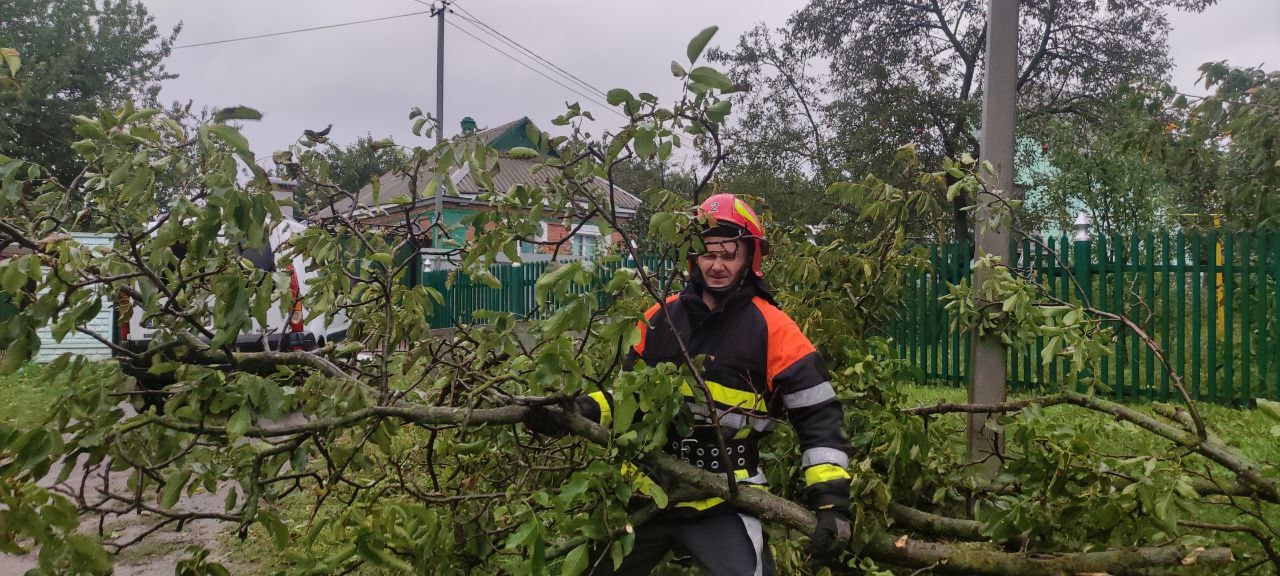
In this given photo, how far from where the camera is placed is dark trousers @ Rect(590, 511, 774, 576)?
2139 millimetres

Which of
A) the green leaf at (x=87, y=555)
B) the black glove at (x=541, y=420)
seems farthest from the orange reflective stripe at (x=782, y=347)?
the green leaf at (x=87, y=555)

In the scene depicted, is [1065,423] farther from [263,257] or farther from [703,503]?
[263,257]

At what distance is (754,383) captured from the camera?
7.66 ft

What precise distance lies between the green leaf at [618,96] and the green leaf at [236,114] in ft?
2.48

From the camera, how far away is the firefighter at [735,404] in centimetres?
213

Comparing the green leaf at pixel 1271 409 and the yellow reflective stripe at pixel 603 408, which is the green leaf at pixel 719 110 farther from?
the green leaf at pixel 1271 409

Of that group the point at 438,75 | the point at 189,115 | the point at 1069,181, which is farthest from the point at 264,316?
the point at 438,75

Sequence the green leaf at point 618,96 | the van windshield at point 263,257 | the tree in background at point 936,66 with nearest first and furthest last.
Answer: the van windshield at point 263,257 → the green leaf at point 618,96 → the tree in background at point 936,66

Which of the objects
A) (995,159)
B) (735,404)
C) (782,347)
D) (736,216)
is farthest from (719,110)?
(995,159)

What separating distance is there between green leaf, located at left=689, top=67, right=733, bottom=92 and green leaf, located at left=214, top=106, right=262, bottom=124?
944 millimetres

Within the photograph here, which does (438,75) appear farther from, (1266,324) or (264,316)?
(264,316)

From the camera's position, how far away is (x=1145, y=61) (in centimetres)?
1444

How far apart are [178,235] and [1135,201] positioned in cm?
1653

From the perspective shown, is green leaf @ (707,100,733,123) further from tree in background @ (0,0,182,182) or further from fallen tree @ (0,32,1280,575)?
tree in background @ (0,0,182,182)
